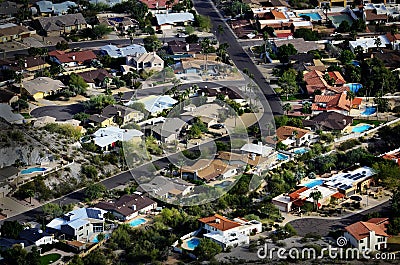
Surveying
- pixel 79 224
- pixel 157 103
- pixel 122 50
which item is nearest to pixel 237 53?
pixel 122 50

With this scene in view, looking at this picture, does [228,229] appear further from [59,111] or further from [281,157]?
[59,111]

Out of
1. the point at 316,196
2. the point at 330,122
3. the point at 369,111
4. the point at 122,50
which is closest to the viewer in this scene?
the point at 316,196

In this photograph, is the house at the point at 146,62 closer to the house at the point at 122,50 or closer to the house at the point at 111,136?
the house at the point at 122,50

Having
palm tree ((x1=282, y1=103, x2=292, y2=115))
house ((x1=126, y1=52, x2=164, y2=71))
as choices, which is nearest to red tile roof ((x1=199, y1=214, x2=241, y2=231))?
palm tree ((x1=282, y1=103, x2=292, y2=115))

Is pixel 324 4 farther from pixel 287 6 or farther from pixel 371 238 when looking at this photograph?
pixel 371 238

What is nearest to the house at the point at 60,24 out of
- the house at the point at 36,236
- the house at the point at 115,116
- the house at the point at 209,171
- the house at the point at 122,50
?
the house at the point at 122,50

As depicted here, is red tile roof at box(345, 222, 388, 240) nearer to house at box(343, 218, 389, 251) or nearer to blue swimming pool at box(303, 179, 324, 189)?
house at box(343, 218, 389, 251)

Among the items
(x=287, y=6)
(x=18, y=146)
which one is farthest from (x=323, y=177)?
(x=287, y=6)
